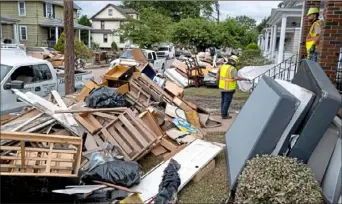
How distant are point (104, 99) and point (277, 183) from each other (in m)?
3.80

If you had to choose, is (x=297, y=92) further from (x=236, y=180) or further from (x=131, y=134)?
(x=131, y=134)

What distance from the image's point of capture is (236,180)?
4.05 m

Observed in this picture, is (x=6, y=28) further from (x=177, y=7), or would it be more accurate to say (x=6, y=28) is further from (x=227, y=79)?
(x=177, y=7)

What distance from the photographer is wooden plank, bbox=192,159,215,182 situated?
4.62m

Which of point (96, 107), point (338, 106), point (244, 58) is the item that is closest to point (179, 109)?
point (96, 107)

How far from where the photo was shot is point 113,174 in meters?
4.03

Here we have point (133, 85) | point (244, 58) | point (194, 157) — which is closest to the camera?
point (194, 157)

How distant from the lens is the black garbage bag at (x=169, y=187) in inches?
146

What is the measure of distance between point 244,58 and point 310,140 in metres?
14.3

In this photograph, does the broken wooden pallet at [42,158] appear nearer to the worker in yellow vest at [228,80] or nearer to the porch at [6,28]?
the porch at [6,28]

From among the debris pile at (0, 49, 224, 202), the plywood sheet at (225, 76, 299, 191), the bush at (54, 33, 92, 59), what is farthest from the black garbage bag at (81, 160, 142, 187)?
the bush at (54, 33, 92, 59)

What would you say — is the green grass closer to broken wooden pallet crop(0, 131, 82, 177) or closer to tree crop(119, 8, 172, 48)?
broken wooden pallet crop(0, 131, 82, 177)

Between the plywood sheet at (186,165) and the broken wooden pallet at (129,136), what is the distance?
50 centimetres

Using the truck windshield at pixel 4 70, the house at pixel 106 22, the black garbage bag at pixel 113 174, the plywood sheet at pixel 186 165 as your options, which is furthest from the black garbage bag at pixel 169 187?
the house at pixel 106 22
